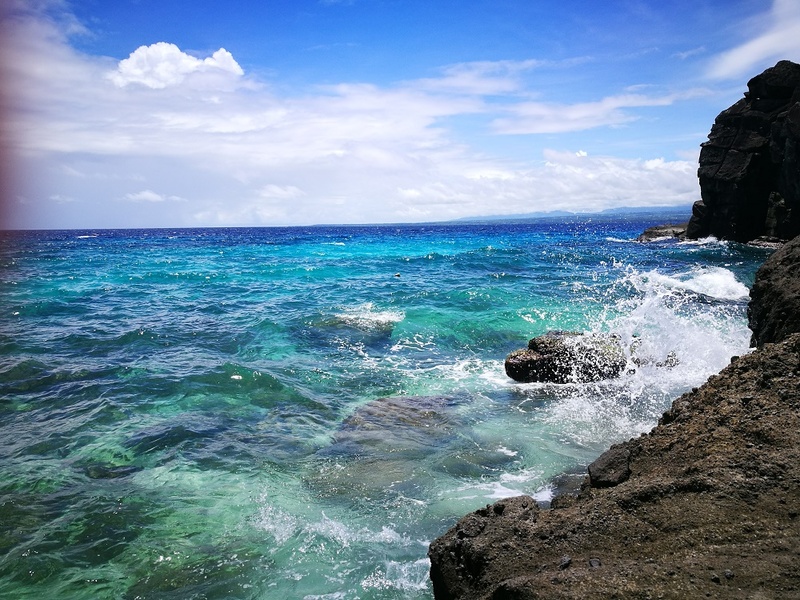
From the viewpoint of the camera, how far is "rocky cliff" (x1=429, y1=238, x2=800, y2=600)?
252 centimetres

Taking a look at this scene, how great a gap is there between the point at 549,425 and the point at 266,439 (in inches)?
180

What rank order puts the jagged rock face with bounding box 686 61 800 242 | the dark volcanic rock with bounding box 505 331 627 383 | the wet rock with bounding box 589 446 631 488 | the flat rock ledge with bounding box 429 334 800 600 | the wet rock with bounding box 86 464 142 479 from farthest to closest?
the jagged rock face with bounding box 686 61 800 242 < the dark volcanic rock with bounding box 505 331 627 383 < the wet rock with bounding box 86 464 142 479 < the wet rock with bounding box 589 446 631 488 < the flat rock ledge with bounding box 429 334 800 600

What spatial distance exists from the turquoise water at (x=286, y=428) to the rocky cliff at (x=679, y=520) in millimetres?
1599

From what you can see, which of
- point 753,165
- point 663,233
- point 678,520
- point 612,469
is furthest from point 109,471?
point 663,233

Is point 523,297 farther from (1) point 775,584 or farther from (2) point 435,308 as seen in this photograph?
(1) point 775,584

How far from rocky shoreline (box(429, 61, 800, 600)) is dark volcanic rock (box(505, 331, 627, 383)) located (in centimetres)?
636

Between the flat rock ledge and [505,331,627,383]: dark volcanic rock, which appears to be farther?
[505,331,627,383]: dark volcanic rock

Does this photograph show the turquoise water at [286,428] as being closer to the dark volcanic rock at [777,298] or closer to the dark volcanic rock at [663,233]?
the dark volcanic rock at [777,298]

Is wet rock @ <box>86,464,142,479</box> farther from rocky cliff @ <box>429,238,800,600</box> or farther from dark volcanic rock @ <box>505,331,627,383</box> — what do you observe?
dark volcanic rock @ <box>505,331,627,383</box>

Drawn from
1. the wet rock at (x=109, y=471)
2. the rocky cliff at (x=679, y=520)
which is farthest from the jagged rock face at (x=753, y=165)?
the wet rock at (x=109, y=471)

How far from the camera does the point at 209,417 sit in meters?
8.93

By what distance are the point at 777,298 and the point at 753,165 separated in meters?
45.1

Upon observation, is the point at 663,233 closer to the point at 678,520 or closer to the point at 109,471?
the point at 109,471

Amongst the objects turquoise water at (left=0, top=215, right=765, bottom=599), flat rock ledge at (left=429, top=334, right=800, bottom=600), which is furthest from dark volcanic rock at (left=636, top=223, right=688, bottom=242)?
flat rock ledge at (left=429, top=334, right=800, bottom=600)
